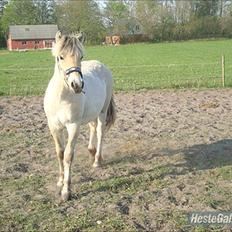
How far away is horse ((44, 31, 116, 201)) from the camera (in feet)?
14.3

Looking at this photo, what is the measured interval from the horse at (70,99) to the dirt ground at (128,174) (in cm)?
35

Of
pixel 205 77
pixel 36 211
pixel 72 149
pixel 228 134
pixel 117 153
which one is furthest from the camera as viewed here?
pixel 205 77

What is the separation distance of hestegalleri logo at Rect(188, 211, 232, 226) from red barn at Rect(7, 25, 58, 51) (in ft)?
227

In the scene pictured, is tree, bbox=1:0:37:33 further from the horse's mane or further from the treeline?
the horse's mane

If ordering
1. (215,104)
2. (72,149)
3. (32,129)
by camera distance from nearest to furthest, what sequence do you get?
(72,149)
(32,129)
(215,104)

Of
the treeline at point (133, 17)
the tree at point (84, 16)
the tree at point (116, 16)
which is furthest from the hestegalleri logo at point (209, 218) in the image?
the tree at point (116, 16)

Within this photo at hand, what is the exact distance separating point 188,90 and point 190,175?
783cm

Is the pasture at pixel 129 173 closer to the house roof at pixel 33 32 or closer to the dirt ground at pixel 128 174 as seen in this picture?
the dirt ground at pixel 128 174

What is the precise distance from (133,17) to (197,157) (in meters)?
77.3

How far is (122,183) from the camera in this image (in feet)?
17.1

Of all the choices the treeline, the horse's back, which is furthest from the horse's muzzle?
the treeline

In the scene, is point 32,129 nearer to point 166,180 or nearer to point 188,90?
point 166,180

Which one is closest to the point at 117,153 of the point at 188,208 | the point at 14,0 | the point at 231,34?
the point at 188,208

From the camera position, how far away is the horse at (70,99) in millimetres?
4371
